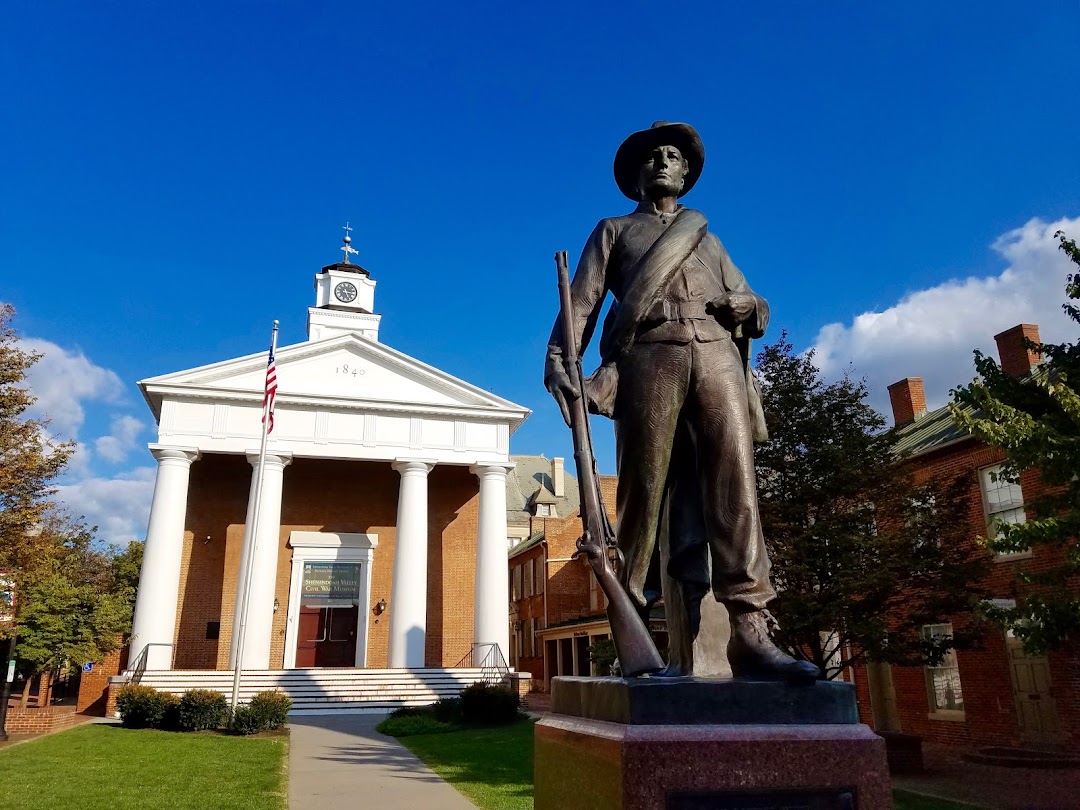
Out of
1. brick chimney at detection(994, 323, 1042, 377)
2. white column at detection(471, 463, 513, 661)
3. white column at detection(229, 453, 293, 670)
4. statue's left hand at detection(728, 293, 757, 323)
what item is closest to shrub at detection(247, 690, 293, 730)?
white column at detection(229, 453, 293, 670)

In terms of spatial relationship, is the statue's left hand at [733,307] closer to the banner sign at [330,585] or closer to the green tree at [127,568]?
the banner sign at [330,585]

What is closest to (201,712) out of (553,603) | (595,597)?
(595,597)

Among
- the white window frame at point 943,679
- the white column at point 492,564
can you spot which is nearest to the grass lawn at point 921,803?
the white window frame at point 943,679

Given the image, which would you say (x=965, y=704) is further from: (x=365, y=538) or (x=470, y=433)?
(x=365, y=538)

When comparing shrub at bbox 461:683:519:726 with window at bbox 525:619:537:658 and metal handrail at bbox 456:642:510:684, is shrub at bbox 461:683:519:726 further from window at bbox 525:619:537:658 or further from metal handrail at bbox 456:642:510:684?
window at bbox 525:619:537:658

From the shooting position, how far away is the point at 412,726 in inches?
758

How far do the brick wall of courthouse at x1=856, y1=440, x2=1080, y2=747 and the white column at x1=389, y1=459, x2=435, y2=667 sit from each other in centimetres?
1508

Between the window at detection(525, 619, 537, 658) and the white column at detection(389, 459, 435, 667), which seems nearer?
the white column at detection(389, 459, 435, 667)

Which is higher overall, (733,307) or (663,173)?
(663,173)

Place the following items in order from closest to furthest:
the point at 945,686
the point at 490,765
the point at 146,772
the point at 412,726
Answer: the point at 146,772 < the point at 490,765 < the point at 412,726 < the point at 945,686

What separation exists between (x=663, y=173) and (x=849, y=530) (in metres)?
11.7

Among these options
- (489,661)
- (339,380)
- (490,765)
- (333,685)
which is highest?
(339,380)

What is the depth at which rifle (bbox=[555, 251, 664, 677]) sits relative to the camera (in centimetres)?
323

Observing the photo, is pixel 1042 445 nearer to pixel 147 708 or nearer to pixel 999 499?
pixel 999 499
